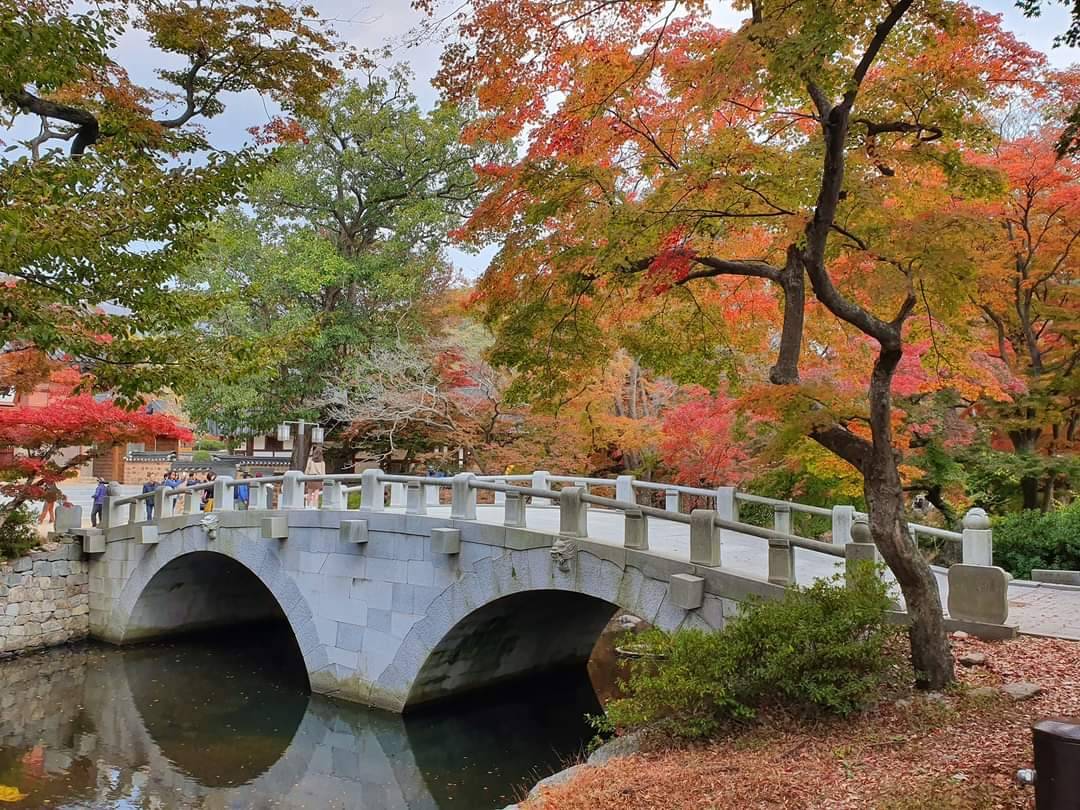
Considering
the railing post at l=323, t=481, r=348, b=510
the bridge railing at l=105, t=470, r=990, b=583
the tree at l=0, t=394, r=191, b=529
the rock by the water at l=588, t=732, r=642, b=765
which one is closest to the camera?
the rock by the water at l=588, t=732, r=642, b=765

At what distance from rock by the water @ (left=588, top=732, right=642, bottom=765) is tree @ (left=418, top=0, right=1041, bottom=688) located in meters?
2.59

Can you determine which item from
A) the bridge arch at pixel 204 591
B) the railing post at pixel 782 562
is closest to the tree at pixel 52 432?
the bridge arch at pixel 204 591

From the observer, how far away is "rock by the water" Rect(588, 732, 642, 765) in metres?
7.16

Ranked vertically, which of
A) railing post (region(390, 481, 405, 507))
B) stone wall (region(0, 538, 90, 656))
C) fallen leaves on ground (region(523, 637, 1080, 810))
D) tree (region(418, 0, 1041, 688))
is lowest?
stone wall (region(0, 538, 90, 656))

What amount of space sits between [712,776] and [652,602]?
3822 mm

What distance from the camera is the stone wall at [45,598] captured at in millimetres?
16484

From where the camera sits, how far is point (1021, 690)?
662 centimetres

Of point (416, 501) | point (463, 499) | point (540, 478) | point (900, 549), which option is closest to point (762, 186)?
point (900, 549)

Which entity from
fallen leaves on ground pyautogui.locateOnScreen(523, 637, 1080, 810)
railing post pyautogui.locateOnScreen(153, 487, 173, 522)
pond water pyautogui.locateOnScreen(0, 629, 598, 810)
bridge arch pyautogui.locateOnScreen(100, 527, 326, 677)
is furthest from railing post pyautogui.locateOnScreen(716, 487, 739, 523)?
railing post pyautogui.locateOnScreen(153, 487, 173, 522)

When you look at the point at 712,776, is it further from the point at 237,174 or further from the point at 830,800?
the point at 237,174

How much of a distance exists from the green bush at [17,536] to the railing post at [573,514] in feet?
43.1

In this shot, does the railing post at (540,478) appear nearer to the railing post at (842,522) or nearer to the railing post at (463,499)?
the railing post at (463,499)

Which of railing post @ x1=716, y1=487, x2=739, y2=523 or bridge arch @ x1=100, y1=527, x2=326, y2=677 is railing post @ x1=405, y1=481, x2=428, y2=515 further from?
railing post @ x1=716, y1=487, x2=739, y2=523

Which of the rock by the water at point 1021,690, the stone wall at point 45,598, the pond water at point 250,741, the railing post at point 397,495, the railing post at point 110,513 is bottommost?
the pond water at point 250,741
